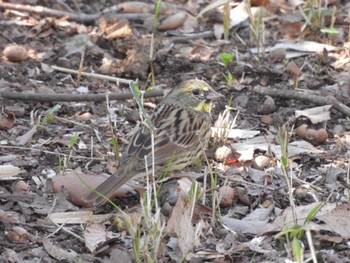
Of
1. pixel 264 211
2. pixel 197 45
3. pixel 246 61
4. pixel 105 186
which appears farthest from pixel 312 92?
pixel 105 186

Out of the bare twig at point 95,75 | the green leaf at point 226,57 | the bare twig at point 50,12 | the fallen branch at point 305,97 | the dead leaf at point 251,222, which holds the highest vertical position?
the bare twig at point 50,12

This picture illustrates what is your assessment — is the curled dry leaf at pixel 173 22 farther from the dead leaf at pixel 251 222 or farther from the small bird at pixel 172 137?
the dead leaf at pixel 251 222

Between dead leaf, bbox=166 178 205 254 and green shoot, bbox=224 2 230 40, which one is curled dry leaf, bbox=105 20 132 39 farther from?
dead leaf, bbox=166 178 205 254

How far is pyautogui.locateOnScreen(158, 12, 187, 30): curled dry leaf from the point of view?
814cm

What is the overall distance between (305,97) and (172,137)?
132 cm

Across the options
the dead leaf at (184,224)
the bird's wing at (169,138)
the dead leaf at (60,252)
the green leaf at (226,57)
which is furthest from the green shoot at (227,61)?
the dead leaf at (60,252)

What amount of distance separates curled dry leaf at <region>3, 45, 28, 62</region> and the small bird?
61.5 inches

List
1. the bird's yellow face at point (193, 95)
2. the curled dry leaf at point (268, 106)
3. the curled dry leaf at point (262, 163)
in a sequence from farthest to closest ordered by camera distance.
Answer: the curled dry leaf at point (268, 106) → the bird's yellow face at point (193, 95) → the curled dry leaf at point (262, 163)

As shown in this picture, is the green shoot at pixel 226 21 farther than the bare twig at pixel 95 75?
Yes

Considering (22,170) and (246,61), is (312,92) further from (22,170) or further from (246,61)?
(22,170)

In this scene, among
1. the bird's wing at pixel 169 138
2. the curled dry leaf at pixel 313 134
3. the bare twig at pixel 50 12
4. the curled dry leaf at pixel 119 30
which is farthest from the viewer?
the bare twig at pixel 50 12

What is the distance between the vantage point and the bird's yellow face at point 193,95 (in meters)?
6.30

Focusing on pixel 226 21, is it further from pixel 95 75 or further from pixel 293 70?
pixel 95 75

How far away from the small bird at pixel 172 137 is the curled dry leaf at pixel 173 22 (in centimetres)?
194
